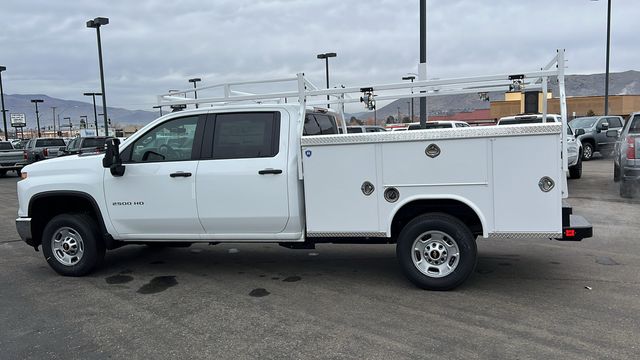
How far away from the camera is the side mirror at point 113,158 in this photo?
5855 millimetres

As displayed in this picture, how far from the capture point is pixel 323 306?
16.6 ft

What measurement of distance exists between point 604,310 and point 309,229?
2862 millimetres

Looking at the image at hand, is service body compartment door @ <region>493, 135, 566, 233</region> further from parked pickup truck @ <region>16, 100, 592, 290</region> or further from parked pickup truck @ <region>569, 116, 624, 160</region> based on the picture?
parked pickup truck @ <region>569, 116, 624, 160</region>

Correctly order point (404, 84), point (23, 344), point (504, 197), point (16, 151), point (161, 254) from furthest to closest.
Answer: point (16, 151) → point (161, 254) → point (404, 84) → point (504, 197) → point (23, 344)

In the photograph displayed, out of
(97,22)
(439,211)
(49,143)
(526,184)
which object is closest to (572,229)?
(526,184)

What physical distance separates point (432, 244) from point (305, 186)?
1.42 m

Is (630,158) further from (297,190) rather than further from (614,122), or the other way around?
(614,122)

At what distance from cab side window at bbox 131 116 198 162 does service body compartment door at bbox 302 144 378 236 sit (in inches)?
55.3

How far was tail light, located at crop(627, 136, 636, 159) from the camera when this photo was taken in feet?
33.3

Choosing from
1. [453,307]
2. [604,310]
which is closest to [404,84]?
[453,307]

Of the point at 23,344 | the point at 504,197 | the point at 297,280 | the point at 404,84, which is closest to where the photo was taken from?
the point at 23,344

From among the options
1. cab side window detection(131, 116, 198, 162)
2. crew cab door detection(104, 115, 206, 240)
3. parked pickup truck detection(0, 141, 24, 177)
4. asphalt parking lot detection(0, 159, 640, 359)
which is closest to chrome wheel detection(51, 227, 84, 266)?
asphalt parking lot detection(0, 159, 640, 359)

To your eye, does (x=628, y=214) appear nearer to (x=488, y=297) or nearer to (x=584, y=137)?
(x=488, y=297)

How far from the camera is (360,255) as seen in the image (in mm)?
7086
